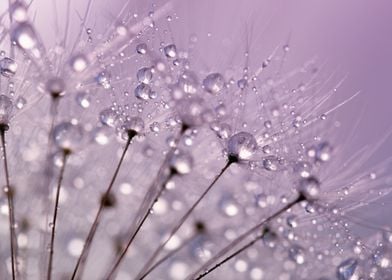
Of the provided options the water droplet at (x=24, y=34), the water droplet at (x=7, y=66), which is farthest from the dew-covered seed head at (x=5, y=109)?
the water droplet at (x=24, y=34)

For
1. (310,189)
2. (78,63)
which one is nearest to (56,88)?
(78,63)

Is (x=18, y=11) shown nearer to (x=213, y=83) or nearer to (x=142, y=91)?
(x=142, y=91)

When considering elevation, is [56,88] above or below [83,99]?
below

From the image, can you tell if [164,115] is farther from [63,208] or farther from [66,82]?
[63,208]

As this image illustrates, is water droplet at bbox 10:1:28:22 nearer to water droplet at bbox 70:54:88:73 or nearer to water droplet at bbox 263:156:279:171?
water droplet at bbox 70:54:88:73

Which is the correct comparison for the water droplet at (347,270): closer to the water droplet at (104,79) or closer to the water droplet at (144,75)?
the water droplet at (144,75)

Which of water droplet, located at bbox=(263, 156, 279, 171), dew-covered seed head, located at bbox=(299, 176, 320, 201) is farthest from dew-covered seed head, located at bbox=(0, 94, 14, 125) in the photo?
dew-covered seed head, located at bbox=(299, 176, 320, 201)

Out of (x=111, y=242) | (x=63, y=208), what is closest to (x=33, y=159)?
(x=63, y=208)
